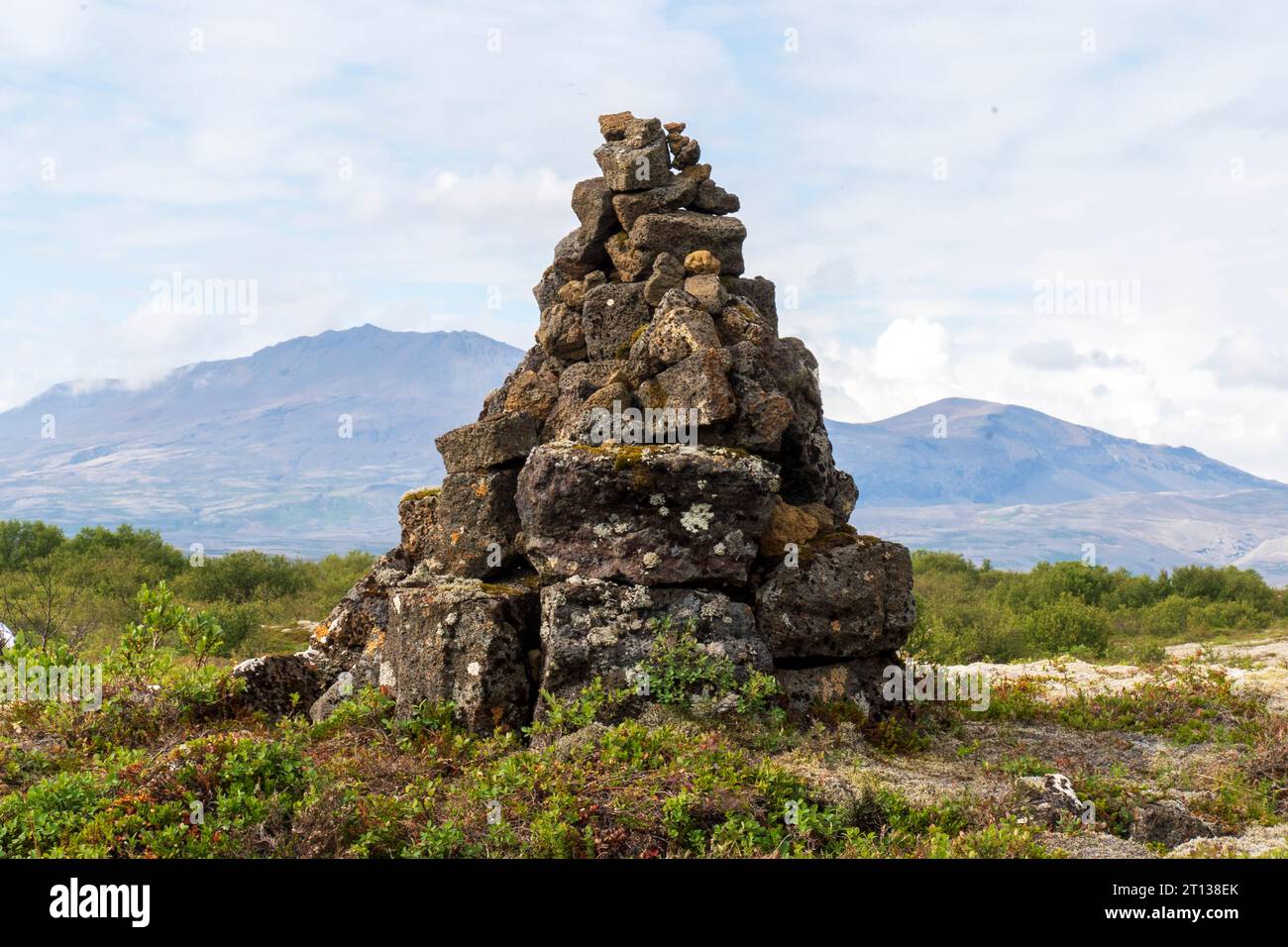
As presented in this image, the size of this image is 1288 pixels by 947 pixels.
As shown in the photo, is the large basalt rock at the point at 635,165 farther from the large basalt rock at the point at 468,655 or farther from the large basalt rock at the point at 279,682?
the large basalt rock at the point at 279,682

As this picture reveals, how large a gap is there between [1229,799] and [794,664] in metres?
4.65

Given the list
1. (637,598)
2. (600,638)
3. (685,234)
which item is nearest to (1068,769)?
(637,598)

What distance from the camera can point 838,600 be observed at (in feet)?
44.3

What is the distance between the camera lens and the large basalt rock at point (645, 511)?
1276cm

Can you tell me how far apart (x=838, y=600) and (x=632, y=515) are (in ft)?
8.85

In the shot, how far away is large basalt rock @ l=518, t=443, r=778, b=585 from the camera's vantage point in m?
12.8

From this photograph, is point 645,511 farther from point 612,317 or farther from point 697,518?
point 612,317

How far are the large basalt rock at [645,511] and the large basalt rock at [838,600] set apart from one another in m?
0.74

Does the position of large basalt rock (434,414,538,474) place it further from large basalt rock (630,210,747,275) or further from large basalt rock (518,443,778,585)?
large basalt rock (630,210,747,275)

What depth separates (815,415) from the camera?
16.5 m

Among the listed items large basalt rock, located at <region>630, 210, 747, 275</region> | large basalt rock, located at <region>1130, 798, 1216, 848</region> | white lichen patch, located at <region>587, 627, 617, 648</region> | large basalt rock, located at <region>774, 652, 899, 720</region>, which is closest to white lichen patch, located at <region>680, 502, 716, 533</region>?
white lichen patch, located at <region>587, 627, 617, 648</region>

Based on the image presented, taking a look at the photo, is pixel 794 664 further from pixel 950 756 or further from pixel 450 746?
pixel 450 746
